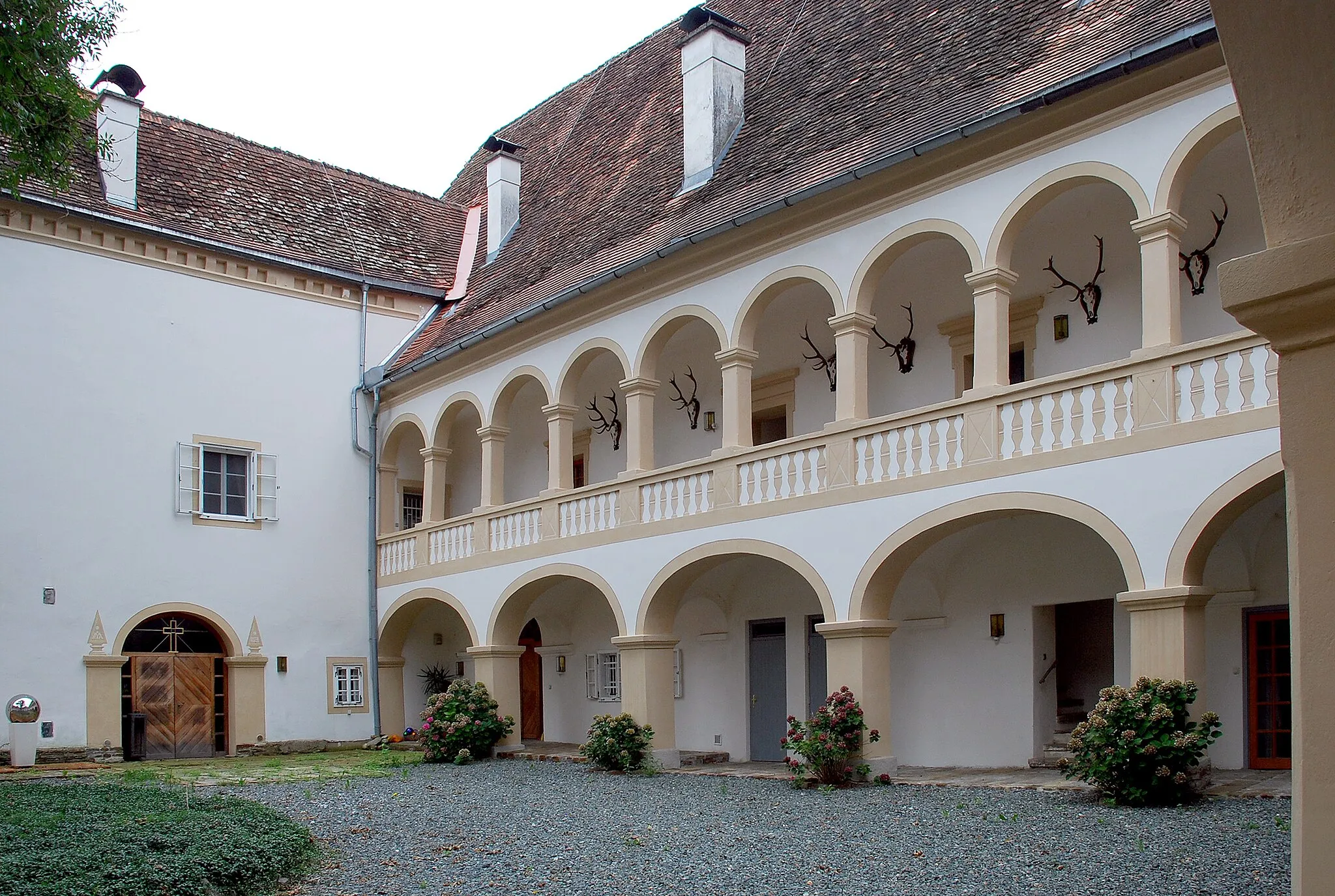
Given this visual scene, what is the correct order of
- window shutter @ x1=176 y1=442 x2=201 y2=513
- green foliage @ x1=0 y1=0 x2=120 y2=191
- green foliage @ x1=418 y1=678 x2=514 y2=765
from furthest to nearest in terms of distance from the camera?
window shutter @ x1=176 y1=442 x2=201 y2=513 < green foliage @ x1=418 y1=678 x2=514 y2=765 < green foliage @ x1=0 y1=0 x2=120 y2=191

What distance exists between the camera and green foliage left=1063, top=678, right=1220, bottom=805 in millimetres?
9484

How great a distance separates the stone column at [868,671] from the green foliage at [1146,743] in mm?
Answer: 2708

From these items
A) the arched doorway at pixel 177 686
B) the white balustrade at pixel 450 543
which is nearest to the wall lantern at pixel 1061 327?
the white balustrade at pixel 450 543

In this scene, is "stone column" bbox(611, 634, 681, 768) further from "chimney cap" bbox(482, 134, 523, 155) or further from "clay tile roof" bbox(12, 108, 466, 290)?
"chimney cap" bbox(482, 134, 523, 155)

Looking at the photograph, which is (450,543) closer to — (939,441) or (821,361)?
(821,361)

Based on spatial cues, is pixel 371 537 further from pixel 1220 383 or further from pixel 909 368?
pixel 1220 383

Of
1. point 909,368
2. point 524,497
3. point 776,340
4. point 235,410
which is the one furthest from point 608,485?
point 235,410

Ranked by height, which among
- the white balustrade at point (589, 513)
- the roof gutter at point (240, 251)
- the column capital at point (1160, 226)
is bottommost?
the white balustrade at point (589, 513)

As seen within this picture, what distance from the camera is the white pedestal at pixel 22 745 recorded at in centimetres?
1598

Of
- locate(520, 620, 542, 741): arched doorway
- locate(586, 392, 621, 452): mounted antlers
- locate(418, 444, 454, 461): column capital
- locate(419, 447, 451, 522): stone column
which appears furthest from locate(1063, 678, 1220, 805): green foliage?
locate(520, 620, 542, 741): arched doorway

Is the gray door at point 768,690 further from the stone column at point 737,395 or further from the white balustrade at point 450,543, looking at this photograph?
the white balustrade at point 450,543

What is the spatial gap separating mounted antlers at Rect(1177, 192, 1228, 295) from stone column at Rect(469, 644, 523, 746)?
9.78 meters

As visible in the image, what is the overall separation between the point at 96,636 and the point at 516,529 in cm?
578

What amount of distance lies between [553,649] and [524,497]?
8.08ft
